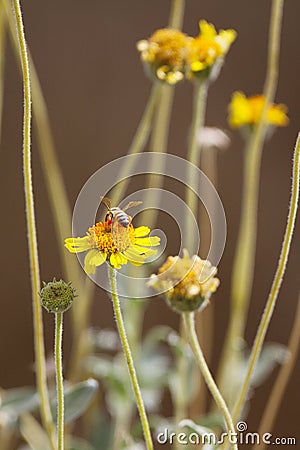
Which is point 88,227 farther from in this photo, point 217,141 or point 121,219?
point 217,141

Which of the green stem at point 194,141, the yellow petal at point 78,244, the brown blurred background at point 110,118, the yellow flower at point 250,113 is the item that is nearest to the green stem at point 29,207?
the yellow petal at point 78,244

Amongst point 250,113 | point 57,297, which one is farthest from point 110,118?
point 57,297

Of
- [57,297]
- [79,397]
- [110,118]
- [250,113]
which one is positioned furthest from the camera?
[110,118]

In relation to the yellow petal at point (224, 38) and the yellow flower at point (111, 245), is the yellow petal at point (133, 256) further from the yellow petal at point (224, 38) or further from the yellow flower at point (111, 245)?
the yellow petal at point (224, 38)

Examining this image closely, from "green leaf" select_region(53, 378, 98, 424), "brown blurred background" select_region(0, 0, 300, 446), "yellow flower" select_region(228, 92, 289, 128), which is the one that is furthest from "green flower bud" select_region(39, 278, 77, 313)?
"brown blurred background" select_region(0, 0, 300, 446)

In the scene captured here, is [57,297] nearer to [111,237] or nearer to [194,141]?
[111,237]

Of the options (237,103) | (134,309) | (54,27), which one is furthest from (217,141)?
(54,27)
